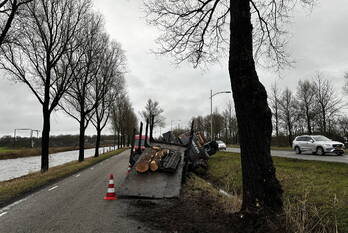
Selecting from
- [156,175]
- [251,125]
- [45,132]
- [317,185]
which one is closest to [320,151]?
[317,185]

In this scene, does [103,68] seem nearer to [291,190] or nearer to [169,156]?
[169,156]

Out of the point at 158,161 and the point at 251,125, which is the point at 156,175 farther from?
the point at 251,125

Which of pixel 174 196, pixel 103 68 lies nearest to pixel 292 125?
pixel 103 68

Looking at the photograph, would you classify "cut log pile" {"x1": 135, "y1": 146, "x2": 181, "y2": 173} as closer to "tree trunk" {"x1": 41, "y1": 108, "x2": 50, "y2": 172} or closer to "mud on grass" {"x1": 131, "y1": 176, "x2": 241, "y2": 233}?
"mud on grass" {"x1": 131, "y1": 176, "x2": 241, "y2": 233}

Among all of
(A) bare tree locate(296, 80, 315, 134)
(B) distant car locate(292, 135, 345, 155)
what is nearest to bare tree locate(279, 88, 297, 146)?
(A) bare tree locate(296, 80, 315, 134)

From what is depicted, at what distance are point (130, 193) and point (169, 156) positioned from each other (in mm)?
2374

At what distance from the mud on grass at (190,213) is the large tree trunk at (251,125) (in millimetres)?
655

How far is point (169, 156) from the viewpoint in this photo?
9516 mm

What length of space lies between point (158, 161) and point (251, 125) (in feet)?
15.6

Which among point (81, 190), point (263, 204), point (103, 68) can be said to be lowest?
point (81, 190)

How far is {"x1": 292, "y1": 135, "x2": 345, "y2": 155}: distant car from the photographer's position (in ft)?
62.7

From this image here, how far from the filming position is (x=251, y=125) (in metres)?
4.65

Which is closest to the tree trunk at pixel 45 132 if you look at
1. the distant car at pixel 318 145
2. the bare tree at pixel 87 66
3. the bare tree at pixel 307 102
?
the bare tree at pixel 87 66

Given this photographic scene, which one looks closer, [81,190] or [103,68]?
[81,190]
